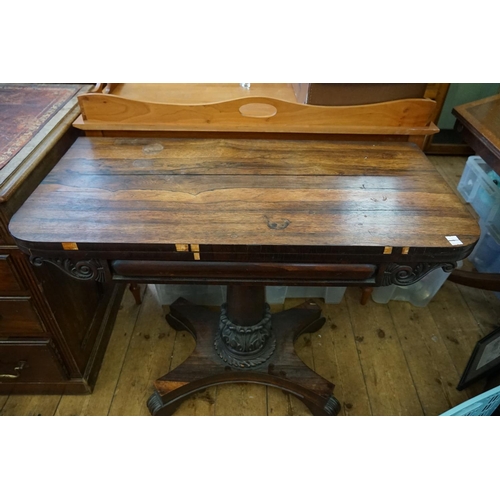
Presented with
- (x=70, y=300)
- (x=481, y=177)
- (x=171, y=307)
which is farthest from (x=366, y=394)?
(x=481, y=177)

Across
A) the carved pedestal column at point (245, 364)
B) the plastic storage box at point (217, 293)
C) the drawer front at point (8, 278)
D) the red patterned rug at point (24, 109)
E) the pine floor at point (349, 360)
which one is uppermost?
the red patterned rug at point (24, 109)

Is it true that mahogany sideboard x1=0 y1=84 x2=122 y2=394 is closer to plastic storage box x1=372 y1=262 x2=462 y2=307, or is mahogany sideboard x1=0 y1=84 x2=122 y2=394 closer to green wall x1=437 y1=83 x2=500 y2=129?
plastic storage box x1=372 y1=262 x2=462 y2=307

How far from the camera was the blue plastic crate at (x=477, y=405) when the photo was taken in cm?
105

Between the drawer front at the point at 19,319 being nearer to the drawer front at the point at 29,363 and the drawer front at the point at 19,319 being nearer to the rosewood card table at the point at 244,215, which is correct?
the drawer front at the point at 29,363

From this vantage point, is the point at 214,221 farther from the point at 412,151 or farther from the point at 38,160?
the point at 412,151

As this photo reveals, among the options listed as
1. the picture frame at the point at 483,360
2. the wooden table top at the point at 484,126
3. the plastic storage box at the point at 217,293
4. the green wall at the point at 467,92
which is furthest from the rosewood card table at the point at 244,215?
the green wall at the point at 467,92

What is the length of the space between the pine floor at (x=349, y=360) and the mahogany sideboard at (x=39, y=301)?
78mm

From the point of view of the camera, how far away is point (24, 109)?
1.16m

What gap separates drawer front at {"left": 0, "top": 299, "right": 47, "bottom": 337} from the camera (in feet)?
3.53

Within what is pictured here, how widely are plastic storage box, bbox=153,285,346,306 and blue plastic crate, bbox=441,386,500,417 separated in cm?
66

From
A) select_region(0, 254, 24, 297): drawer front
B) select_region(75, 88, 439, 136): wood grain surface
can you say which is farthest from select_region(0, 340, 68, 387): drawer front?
select_region(75, 88, 439, 136): wood grain surface

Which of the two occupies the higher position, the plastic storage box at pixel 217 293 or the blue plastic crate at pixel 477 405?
the blue plastic crate at pixel 477 405

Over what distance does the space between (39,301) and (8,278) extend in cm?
10

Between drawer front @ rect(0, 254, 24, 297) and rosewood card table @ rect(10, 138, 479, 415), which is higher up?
rosewood card table @ rect(10, 138, 479, 415)
